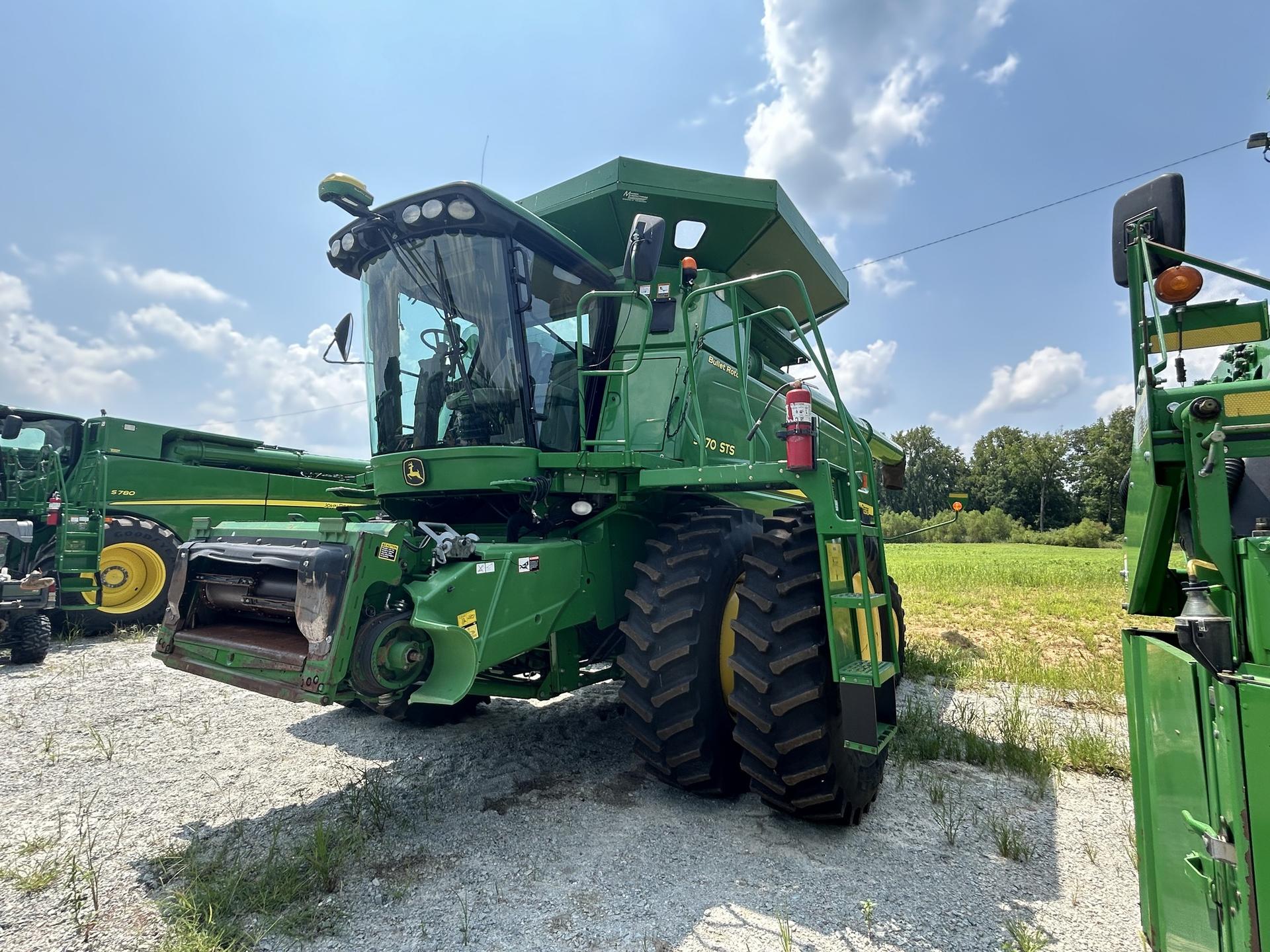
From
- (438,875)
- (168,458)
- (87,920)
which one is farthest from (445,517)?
(168,458)

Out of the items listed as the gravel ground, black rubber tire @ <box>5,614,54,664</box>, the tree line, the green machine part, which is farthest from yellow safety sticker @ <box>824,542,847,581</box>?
the tree line

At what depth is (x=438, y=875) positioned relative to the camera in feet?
9.03

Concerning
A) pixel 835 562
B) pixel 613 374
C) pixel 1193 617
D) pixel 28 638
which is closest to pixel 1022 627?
pixel 835 562

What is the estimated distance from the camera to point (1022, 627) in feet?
29.2

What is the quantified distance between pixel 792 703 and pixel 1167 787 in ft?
4.58

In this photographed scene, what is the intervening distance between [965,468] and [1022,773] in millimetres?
77277

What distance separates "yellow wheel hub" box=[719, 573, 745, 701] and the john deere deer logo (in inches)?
71.6

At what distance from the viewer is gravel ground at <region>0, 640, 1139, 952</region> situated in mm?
2418

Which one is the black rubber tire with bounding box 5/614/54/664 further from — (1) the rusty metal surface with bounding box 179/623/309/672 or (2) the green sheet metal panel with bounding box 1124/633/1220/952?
(2) the green sheet metal panel with bounding box 1124/633/1220/952

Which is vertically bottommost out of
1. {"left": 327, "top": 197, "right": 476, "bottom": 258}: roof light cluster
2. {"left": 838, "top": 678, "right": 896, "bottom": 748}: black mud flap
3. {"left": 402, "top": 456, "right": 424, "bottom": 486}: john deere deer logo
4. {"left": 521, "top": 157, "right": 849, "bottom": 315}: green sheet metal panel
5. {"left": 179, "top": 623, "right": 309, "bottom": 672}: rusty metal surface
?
{"left": 838, "top": 678, "right": 896, "bottom": 748}: black mud flap

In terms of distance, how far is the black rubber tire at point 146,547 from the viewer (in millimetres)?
8656

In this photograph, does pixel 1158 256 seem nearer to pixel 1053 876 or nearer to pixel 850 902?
pixel 1053 876

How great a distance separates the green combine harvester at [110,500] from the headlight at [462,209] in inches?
201

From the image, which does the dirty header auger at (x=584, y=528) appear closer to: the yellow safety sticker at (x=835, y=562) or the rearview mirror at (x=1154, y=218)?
the yellow safety sticker at (x=835, y=562)
